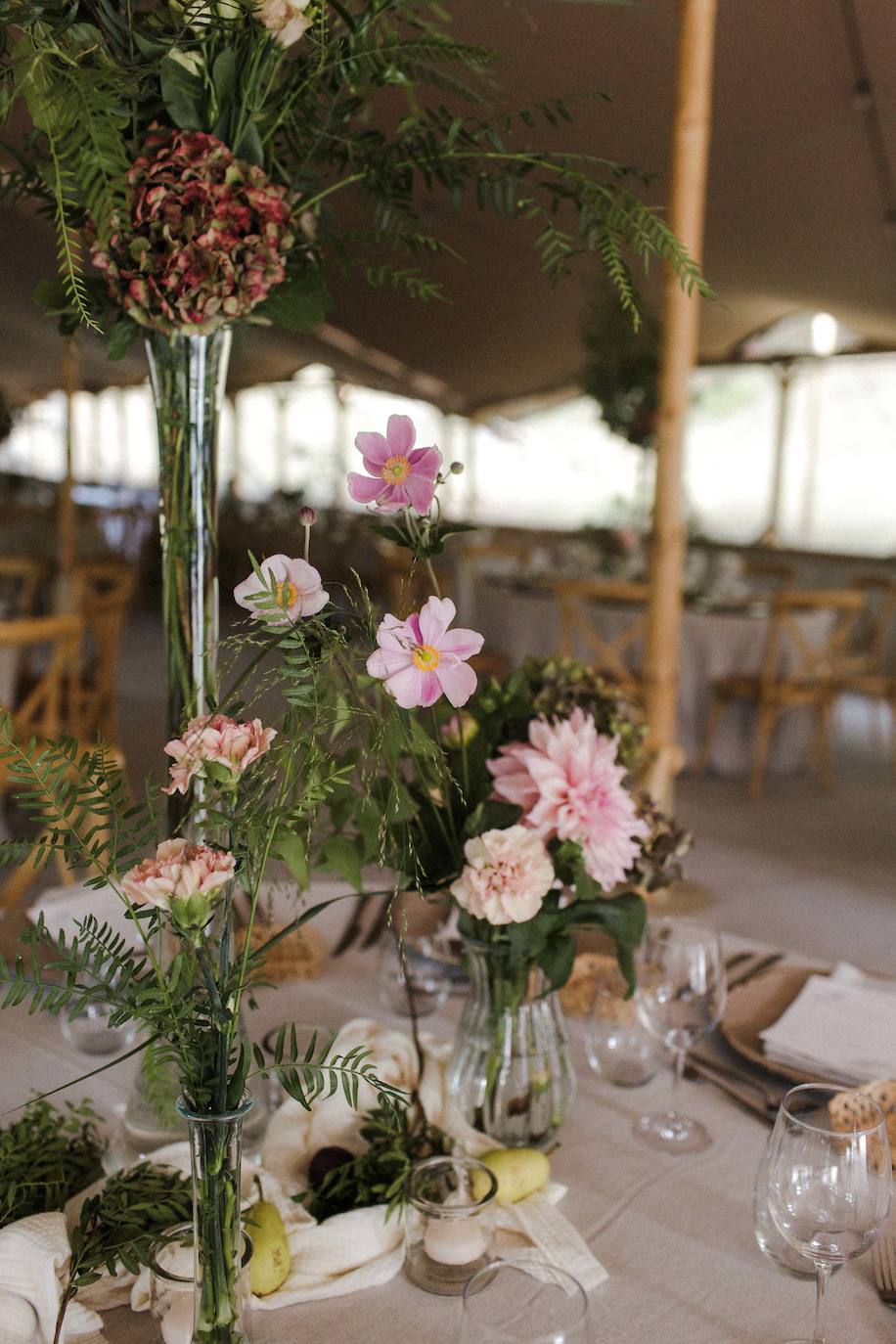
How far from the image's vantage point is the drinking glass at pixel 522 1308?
0.59 m

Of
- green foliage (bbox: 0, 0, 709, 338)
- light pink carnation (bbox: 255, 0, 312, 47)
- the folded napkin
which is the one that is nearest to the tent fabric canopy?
green foliage (bbox: 0, 0, 709, 338)

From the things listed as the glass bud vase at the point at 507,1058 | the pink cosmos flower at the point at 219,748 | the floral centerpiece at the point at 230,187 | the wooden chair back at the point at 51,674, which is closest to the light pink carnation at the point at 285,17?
the floral centerpiece at the point at 230,187

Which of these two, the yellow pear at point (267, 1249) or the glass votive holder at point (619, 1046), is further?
the glass votive holder at point (619, 1046)

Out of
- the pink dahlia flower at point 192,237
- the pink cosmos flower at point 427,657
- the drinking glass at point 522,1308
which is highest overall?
the pink dahlia flower at point 192,237

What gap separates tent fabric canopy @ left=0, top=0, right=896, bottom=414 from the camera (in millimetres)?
3744

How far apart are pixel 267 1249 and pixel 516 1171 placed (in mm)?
214

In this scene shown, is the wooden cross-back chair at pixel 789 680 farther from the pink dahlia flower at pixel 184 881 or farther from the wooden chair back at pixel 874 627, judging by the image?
the pink dahlia flower at pixel 184 881

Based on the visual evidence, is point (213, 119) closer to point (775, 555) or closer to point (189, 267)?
point (189, 267)

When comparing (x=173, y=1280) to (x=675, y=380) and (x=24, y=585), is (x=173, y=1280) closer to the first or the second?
(x=675, y=380)

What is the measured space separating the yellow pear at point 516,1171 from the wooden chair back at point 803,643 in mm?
4163

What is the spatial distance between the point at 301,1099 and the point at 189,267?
0.63 metres

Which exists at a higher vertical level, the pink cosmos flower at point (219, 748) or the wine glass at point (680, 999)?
the pink cosmos flower at point (219, 748)

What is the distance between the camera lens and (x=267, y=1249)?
809 millimetres

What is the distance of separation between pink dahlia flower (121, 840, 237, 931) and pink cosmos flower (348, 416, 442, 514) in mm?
255
